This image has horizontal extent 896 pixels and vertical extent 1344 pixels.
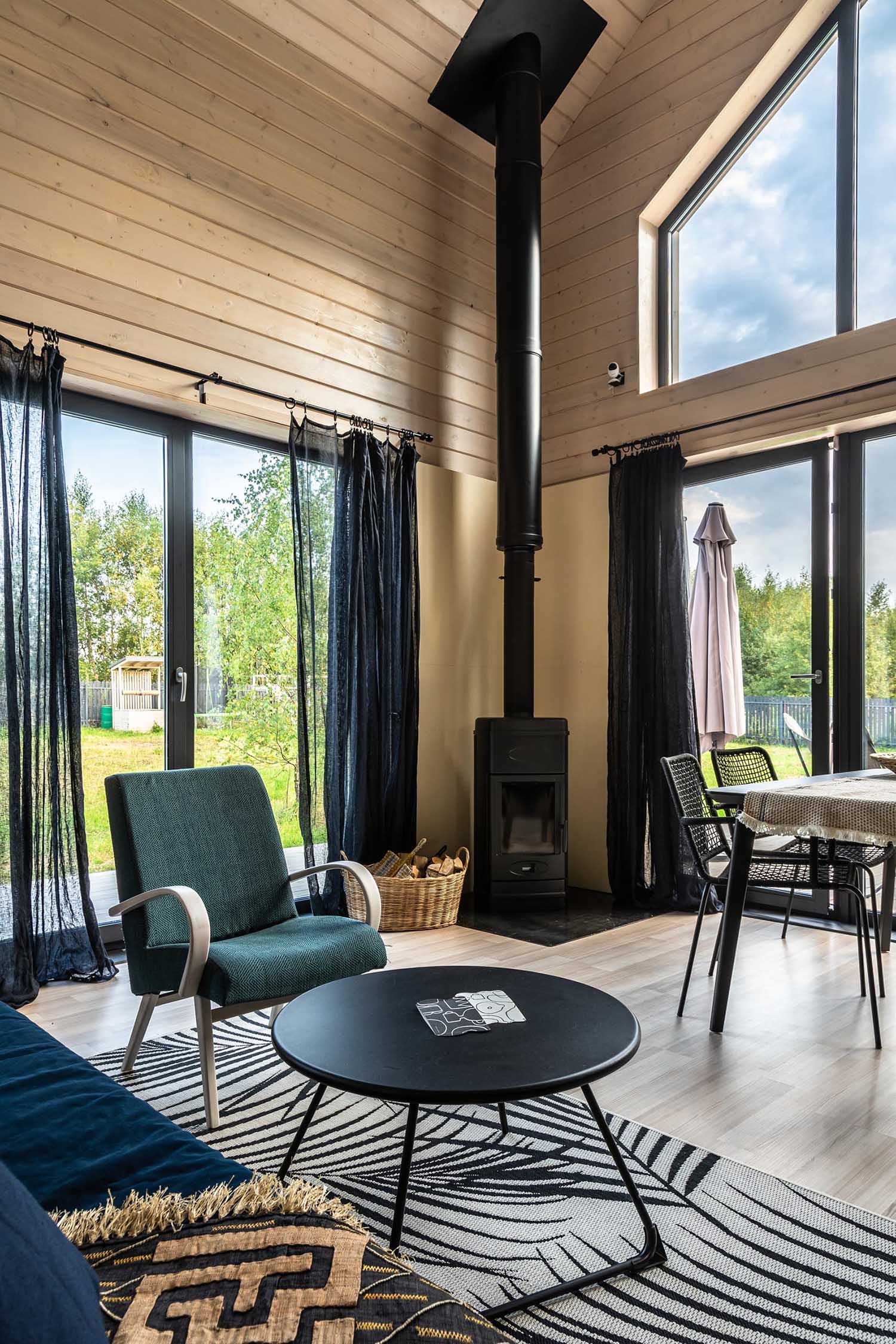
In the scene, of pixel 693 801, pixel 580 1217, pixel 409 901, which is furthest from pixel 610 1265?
pixel 409 901

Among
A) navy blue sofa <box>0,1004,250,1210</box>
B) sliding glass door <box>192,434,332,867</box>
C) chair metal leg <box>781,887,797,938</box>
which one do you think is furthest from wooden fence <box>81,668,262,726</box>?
chair metal leg <box>781,887,797,938</box>

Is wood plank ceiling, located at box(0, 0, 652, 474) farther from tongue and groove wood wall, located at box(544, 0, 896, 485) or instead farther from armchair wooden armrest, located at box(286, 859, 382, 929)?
armchair wooden armrest, located at box(286, 859, 382, 929)

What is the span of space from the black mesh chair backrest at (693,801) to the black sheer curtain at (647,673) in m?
1.17

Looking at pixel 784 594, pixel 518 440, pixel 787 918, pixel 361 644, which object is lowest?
pixel 787 918

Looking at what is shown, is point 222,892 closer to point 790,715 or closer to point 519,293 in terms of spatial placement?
point 790,715

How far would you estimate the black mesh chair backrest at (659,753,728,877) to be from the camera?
296cm

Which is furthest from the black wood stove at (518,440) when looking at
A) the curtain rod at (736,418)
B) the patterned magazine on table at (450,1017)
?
the patterned magazine on table at (450,1017)

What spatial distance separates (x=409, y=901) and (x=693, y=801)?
1483 mm

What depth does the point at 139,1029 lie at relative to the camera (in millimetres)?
2406

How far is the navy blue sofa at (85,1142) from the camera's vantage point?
120 centimetres

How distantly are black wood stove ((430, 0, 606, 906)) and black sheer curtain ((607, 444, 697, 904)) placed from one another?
36 centimetres

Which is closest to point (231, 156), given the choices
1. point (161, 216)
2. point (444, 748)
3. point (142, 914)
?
point (161, 216)

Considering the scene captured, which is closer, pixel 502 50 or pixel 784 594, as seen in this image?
pixel 784 594

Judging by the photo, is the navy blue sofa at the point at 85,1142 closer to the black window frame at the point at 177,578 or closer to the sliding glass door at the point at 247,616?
the black window frame at the point at 177,578
